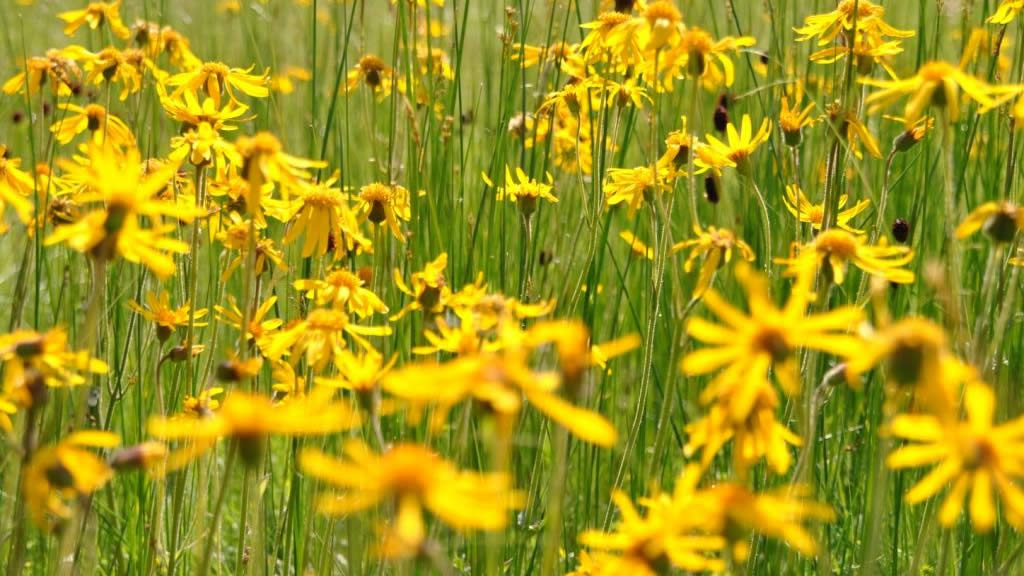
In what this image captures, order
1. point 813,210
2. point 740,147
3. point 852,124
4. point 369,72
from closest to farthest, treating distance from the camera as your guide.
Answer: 1. point 852,124
2. point 740,147
3. point 813,210
4. point 369,72

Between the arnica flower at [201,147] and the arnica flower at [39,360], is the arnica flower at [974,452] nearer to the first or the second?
the arnica flower at [39,360]

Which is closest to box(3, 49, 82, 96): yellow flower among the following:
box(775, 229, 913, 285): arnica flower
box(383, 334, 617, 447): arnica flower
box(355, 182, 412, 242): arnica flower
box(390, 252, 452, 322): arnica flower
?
box(355, 182, 412, 242): arnica flower

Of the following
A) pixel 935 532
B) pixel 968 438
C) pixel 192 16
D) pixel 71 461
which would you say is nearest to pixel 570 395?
pixel 968 438

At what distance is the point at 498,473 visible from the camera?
855mm

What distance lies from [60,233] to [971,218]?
41.3 inches

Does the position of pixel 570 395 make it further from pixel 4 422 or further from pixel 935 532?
pixel 935 532

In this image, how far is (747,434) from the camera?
1.12 m

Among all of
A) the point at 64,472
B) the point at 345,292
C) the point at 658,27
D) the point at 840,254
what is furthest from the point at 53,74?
the point at 840,254

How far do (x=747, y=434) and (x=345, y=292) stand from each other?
2.60 feet

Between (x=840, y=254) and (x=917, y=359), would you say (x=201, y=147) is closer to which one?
(x=840, y=254)

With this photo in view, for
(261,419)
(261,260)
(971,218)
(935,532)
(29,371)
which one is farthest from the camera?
(935,532)

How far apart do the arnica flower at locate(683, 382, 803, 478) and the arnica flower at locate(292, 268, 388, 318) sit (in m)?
0.75

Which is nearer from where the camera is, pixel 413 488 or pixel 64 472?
pixel 413 488

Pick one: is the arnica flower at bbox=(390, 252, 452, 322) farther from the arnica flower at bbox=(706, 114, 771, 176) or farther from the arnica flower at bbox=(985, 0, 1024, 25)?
the arnica flower at bbox=(985, 0, 1024, 25)
